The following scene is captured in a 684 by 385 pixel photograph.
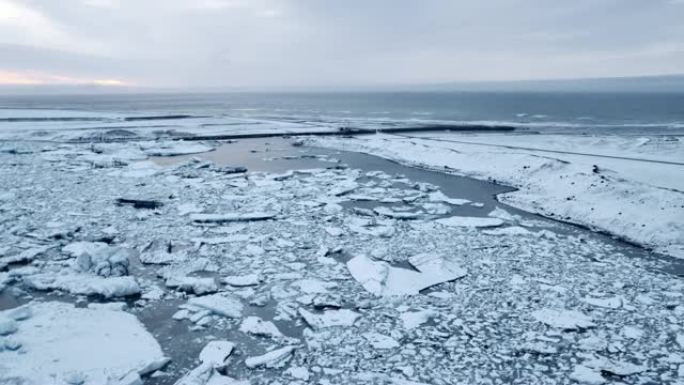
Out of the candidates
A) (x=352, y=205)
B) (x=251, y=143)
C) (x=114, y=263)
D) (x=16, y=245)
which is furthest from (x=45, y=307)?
(x=251, y=143)

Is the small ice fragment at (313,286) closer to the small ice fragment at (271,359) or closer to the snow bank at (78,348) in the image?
the small ice fragment at (271,359)

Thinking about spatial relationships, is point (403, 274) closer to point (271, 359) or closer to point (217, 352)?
point (271, 359)

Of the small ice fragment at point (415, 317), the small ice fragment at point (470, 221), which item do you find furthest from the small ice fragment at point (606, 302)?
the small ice fragment at point (470, 221)

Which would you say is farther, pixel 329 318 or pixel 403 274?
pixel 403 274

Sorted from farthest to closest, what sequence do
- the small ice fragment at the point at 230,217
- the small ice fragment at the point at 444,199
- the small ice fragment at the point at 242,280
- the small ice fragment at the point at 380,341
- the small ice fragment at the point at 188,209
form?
1. the small ice fragment at the point at 444,199
2. the small ice fragment at the point at 188,209
3. the small ice fragment at the point at 230,217
4. the small ice fragment at the point at 242,280
5. the small ice fragment at the point at 380,341

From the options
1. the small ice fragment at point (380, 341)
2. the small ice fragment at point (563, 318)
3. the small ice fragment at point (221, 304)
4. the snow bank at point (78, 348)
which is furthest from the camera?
the small ice fragment at point (221, 304)

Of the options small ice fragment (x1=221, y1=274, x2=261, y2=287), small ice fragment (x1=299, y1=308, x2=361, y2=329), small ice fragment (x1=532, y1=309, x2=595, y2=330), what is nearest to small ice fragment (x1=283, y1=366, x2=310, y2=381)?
small ice fragment (x1=299, y1=308, x2=361, y2=329)

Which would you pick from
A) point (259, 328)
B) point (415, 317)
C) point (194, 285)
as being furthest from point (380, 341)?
point (194, 285)
